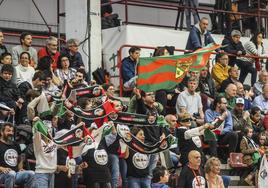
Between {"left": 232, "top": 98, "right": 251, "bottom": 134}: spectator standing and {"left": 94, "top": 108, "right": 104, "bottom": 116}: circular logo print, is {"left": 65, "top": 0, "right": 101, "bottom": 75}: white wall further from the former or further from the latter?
{"left": 94, "top": 108, "right": 104, "bottom": 116}: circular logo print

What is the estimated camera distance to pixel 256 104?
21.8 m

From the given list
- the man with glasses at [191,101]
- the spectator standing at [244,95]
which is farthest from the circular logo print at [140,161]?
the spectator standing at [244,95]

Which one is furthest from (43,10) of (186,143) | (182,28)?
(186,143)

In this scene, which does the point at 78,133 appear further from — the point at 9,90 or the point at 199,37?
the point at 199,37

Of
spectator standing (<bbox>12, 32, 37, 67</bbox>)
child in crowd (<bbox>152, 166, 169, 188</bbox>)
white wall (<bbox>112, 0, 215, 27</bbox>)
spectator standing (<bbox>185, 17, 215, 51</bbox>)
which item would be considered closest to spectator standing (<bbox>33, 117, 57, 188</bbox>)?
child in crowd (<bbox>152, 166, 169, 188</bbox>)

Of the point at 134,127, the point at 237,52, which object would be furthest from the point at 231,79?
the point at 134,127

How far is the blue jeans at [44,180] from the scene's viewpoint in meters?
15.7

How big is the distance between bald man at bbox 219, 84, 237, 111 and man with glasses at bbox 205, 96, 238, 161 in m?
0.73

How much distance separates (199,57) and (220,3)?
5.13 m

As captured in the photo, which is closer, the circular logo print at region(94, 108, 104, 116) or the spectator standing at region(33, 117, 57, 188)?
the spectator standing at region(33, 117, 57, 188)

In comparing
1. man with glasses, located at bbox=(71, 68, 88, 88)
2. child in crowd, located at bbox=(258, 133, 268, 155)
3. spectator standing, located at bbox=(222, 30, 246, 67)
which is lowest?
child in crowd, located at bbox=(258, 133, 268, 155)

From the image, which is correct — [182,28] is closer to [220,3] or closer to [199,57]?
[220,3]

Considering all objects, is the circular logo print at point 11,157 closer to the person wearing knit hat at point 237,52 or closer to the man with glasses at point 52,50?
the man with glasses at point 52,50

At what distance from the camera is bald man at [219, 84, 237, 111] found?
68.1 ft
